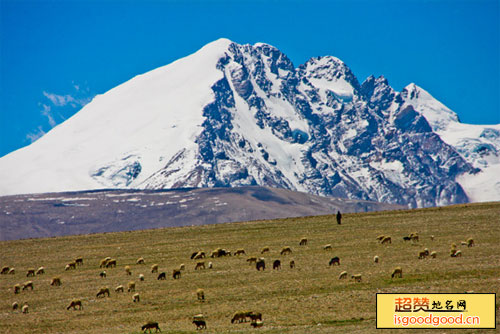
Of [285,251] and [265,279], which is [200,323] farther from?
[285,251]

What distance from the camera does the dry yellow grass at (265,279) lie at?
2026 inches

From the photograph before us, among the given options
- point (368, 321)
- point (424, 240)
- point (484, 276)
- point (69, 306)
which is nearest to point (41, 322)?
point (69, 306)

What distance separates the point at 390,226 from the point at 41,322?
5555cm

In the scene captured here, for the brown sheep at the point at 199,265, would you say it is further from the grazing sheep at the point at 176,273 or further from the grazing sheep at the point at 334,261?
the grazing sheep at the point at 334,261

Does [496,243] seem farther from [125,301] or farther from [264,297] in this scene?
[125,301]

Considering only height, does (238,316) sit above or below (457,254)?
below

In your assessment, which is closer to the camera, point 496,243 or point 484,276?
point 484,276

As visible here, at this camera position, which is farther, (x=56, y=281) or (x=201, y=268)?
(x=201, y=268)

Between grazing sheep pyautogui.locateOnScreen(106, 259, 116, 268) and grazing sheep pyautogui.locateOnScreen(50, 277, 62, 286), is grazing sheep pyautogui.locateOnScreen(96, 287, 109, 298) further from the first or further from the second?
grazing sheep pyautogui.locateOnScreen(106, 259, 116, 268)

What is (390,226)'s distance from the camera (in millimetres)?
99188

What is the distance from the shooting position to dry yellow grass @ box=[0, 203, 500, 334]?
2026 inches

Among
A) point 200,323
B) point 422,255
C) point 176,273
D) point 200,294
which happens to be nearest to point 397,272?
point 422,255

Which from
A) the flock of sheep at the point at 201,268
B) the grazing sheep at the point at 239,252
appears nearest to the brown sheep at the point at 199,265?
the flock of sheep at the point at 201,268

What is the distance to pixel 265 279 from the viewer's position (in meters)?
64.6
